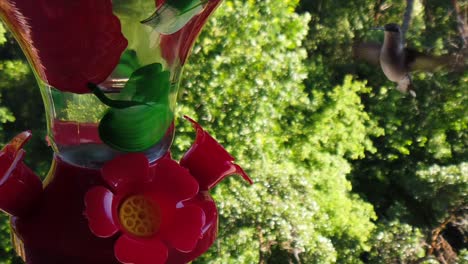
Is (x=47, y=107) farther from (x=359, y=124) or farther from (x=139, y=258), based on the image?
(x=359, y=124)

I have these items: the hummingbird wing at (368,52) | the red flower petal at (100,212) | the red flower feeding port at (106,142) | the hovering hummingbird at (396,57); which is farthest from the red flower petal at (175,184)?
the hummingbird wing at (368,52)

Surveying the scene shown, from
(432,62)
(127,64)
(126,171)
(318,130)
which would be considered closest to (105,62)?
(127,64)

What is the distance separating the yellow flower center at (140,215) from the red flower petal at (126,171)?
0.03 m

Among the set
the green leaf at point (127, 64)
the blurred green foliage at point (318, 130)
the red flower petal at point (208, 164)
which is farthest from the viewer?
the blurred green foliage at point (318, 130)

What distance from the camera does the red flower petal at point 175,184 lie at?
112cm

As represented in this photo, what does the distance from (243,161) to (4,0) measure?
4704mm

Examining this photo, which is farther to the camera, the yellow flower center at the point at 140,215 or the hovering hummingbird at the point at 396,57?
the hovering hummingbird at the point at 396,57

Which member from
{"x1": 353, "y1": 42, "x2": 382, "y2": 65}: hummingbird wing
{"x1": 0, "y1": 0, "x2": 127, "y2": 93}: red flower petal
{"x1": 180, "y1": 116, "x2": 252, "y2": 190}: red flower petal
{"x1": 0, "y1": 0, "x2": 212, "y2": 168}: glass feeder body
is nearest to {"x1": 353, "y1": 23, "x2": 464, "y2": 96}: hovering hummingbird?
{"x1": 353, "y1": 42, "x2": 382, "y2": 65}: hummingbird wing

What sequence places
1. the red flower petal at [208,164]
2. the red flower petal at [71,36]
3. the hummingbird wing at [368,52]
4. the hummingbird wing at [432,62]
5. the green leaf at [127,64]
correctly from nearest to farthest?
the red flower petal at [71,36] → the green leaf at [127,64] → the red flower petal at [208,164] → the hummingbird wing at [432,62] → the hummingbird wing at [368,52]

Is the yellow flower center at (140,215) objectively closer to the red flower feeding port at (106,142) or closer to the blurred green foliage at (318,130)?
the red flower feeding port at (106,142)

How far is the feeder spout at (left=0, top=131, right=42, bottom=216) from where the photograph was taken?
1.10 meters

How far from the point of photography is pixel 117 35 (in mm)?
1021

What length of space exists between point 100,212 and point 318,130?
671 centimetres

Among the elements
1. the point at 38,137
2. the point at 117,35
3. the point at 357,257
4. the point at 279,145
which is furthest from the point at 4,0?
the point at 357,257
